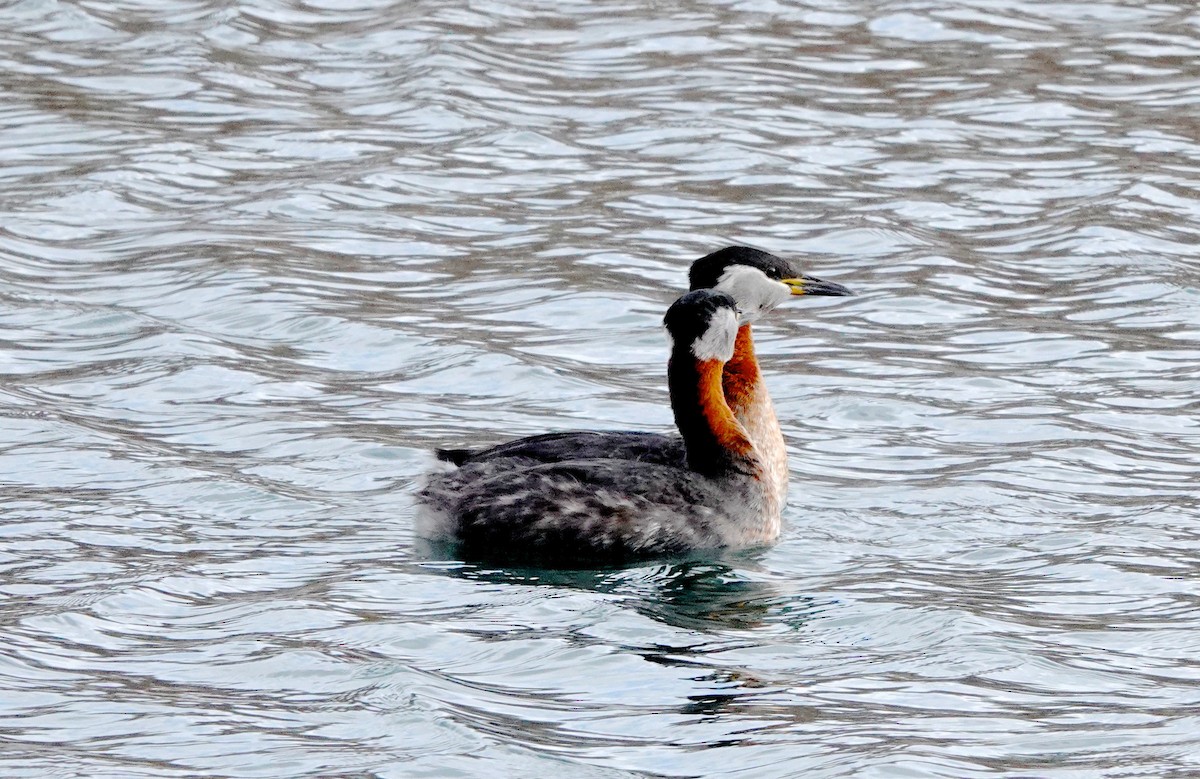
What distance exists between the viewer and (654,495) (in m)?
8.73

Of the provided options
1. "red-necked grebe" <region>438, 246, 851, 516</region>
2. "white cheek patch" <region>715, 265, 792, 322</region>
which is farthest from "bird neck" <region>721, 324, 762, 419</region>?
"white cheek patch" <region>715, 265, 792, 322</region>

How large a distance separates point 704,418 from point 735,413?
2.76 feet

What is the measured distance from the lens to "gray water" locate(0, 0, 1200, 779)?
7.08 metres

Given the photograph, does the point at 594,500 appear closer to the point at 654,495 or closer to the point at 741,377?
the point at 654,495

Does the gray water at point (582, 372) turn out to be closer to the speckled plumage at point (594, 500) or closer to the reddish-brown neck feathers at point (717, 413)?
the speckled plumage at point (594, 500)

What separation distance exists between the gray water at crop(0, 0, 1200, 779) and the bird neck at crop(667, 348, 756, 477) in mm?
422

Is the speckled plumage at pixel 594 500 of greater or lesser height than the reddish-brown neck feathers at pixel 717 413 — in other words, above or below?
below

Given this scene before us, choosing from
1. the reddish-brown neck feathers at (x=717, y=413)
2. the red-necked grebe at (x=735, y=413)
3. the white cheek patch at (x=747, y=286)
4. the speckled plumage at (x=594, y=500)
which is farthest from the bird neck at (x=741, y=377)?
the reddish-brown neck feathers at (x=717, y=413)

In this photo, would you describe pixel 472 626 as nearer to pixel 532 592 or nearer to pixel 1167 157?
pixel 532 592

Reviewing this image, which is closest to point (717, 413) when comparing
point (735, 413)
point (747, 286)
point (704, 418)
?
point (704, 418)

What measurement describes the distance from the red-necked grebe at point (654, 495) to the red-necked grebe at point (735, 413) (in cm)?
9

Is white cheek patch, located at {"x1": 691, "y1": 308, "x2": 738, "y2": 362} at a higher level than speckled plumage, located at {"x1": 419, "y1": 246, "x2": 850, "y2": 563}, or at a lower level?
higher

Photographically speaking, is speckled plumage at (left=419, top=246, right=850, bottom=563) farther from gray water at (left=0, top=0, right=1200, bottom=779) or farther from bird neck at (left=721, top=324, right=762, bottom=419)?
bird neck at (left=721, top=324, right=762, bottom=419)

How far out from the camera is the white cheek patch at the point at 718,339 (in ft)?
29.6
